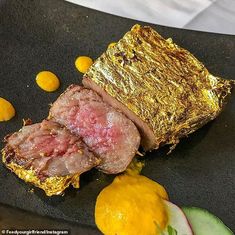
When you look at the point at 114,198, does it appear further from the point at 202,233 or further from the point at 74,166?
the point at 202,233

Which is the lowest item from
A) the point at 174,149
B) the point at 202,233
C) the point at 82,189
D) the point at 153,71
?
the point at 82,189

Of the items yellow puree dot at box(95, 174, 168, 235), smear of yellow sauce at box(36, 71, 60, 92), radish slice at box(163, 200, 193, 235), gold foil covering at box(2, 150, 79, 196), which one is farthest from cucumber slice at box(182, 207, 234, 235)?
smear of yellow sauce at box(36, 71, 60, 92)

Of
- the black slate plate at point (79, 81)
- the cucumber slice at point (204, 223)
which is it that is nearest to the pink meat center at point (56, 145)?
the black slate plate at point (79, 81)

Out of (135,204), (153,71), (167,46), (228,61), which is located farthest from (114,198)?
(228,61)

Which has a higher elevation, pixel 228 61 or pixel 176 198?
pixel 228 61

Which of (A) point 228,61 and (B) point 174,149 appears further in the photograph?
(A) point 228,61

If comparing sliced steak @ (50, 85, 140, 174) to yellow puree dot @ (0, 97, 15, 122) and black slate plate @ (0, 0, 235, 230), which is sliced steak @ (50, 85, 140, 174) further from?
yellow puree dot @ (0, 97, 15, 122)

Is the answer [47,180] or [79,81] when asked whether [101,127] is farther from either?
[79,81]
